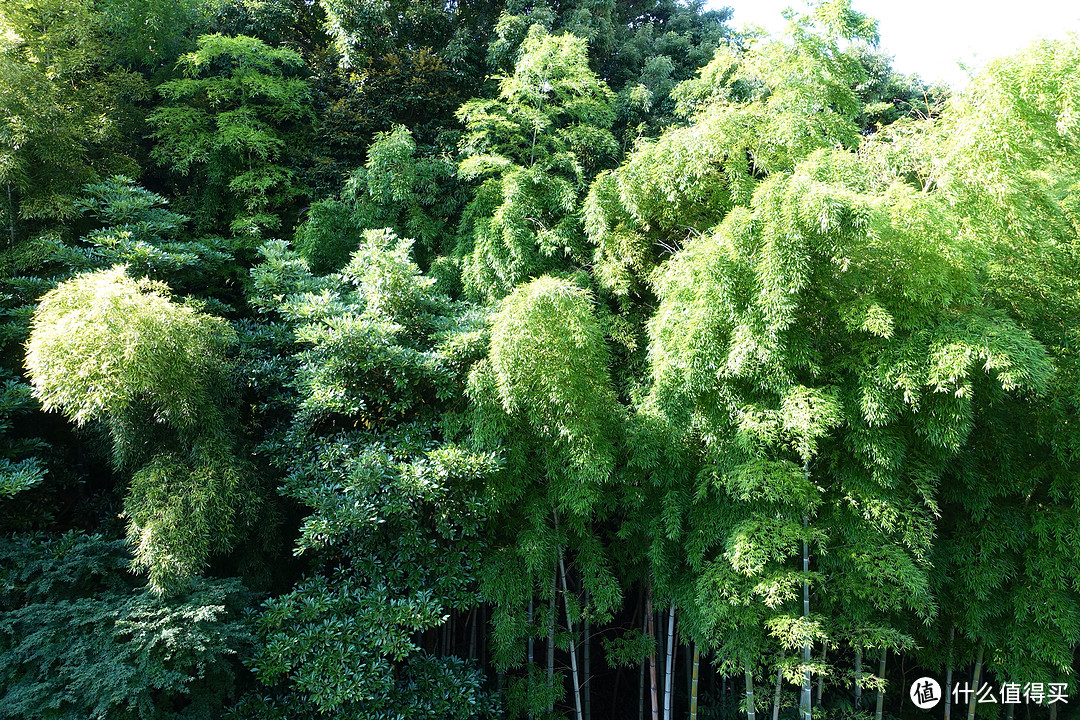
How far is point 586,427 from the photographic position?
146 inches

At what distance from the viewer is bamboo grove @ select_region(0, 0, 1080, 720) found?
3291 mm

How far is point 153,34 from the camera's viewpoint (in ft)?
21.7

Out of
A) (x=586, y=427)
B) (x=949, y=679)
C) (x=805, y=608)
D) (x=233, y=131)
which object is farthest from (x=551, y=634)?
(x=233, y=131)

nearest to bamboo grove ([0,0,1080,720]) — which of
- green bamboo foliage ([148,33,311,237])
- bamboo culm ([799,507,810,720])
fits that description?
bamboo culm ([799,507,810,720])

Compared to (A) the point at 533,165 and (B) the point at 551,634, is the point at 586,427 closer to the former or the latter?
(B) the point at 551,634

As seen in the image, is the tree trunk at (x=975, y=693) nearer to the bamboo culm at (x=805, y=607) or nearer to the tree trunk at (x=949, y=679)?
the tree trunk at (x=949, y=679)

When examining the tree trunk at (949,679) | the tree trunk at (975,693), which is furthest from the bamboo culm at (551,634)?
the tree trunk at (975,693)

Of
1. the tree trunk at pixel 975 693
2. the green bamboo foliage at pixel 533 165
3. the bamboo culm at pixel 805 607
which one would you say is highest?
the green bamboo foliage at pixel 533 165

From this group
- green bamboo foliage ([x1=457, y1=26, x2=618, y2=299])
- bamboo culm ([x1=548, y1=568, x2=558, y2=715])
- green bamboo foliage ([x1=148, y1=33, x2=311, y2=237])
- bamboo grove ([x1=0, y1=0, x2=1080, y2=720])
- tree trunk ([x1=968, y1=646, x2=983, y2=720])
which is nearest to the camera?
bamboo grove ([x1=0, y1=0, x2=1080, y2=720])

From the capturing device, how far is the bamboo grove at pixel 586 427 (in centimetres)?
329


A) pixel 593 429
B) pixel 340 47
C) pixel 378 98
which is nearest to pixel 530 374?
pixel 593 429

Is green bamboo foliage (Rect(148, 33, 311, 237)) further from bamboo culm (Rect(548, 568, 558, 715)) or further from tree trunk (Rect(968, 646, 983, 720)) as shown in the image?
tree trunk (Rect(968, 646, 983, 720))

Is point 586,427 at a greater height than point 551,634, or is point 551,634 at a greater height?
point 586,427

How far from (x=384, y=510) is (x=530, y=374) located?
1.23m
